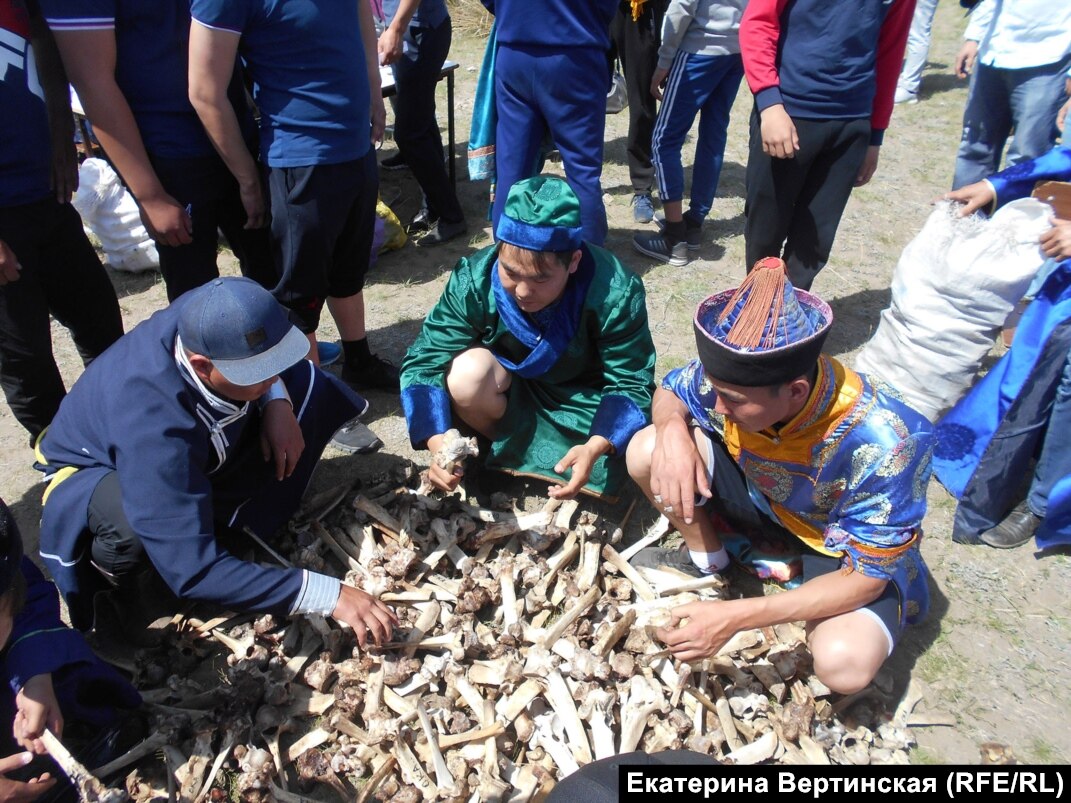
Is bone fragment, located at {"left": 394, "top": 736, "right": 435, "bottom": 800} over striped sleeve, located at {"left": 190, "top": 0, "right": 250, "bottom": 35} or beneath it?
beneath

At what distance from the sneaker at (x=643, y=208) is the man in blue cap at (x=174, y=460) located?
4.34m

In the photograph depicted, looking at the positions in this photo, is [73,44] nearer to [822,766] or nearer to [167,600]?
[167,600]

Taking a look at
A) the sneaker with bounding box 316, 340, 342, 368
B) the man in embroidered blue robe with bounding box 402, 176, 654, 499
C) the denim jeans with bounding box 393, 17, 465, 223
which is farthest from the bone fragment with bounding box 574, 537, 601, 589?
the denim jeans with bounding box 393, 17, 465, 223

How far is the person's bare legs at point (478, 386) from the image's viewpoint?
3.37 m

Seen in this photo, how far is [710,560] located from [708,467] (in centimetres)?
40

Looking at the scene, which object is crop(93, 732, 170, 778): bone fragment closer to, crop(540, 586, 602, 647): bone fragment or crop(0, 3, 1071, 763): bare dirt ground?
crop(540, 586, 602, 647): bone fragment

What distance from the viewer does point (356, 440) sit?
3.98m

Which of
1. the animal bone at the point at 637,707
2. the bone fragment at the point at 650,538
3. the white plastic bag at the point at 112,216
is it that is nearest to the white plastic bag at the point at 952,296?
the bone fragment at the point at 650,538

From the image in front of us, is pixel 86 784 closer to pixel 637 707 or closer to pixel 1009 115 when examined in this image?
pixel 637 707

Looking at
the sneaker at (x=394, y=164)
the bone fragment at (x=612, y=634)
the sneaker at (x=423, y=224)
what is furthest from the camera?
the sneaker at (x=394, y=164)

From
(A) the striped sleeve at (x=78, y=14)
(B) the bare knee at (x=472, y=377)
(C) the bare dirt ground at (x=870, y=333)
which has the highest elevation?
(A) the striped sleeve at (x=78, y=14)

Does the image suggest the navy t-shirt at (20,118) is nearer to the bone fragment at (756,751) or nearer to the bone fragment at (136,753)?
the bone fragment at (136,753)

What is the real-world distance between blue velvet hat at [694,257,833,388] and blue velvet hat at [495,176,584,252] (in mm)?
806

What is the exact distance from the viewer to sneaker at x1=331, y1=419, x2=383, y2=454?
13.0 feet
